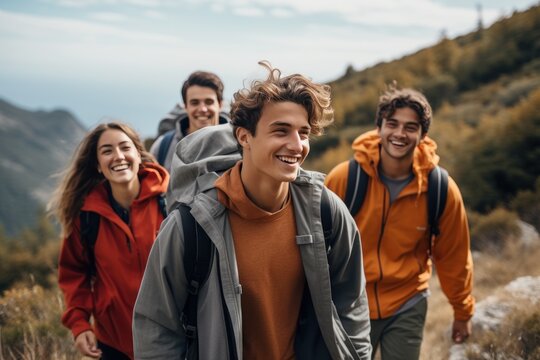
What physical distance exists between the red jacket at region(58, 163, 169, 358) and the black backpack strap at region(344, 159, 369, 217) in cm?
139

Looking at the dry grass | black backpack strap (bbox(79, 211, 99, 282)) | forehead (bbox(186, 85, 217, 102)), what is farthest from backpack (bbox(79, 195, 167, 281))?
the dry grass

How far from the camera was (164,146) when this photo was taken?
4543 millimetres

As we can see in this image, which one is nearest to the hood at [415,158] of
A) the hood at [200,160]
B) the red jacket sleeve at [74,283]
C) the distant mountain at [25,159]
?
the hood at [200,160]

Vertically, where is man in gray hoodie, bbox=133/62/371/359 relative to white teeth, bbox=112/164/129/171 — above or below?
below

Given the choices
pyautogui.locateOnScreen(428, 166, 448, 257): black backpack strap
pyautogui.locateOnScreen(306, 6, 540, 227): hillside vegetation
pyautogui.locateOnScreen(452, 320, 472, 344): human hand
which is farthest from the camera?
pyautogui.locateOnScreen(306, 6, 540, 227): hillside vegetation

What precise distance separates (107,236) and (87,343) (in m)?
0.70

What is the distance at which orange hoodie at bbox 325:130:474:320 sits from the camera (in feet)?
12.2

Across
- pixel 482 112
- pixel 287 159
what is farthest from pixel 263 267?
pixel 482 112

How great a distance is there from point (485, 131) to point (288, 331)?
15.0 m

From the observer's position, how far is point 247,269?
2.24 m

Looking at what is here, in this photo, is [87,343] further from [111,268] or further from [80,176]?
[80,176]

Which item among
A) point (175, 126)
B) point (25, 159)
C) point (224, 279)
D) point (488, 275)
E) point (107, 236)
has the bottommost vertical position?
point (488, 275)

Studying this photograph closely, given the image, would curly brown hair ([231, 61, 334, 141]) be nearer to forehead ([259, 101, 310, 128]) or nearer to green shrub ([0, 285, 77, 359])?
forehead ([259, 101, 310, 128])

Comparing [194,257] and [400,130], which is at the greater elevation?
[400,130]
